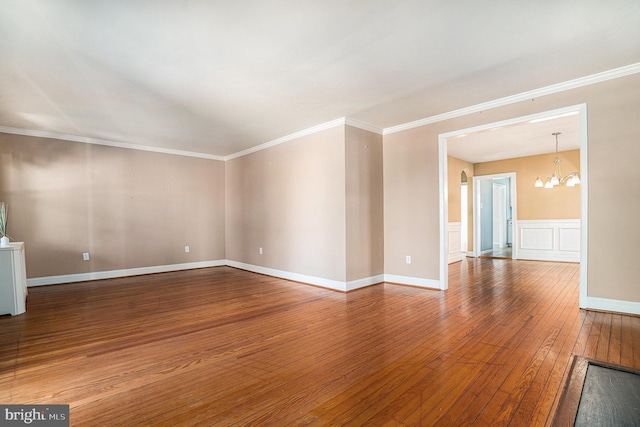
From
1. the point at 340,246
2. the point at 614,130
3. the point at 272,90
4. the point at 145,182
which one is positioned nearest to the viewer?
the point at 614,130

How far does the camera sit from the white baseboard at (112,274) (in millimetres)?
4868

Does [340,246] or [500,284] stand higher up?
[340,246]

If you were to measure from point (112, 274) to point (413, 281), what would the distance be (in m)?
5.25

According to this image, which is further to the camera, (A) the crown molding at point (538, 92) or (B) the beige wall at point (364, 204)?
(B) the beige wall at point (364, 204)

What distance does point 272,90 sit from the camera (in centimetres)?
339

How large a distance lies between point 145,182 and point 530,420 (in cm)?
646

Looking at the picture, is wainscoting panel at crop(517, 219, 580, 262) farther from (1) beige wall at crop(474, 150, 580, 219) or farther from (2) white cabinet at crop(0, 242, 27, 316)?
(2) white cabinet at crop(0, 242, 27, 316)

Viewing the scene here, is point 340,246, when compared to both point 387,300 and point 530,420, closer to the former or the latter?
point 387,300

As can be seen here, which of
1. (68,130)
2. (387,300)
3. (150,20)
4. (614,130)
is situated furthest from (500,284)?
(68,130)

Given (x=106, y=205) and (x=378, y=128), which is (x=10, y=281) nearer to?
(x=106, y=205)

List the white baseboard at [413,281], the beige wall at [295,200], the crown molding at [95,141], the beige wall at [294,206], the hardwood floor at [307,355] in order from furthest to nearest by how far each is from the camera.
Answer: the crown molding at [95,141] → the beige wall at [294,206] → the white baseboard at [413,281] → the beige wall at [295,200] → the hardwood floor at [307,355]

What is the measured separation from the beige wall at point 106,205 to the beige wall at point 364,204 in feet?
12.1

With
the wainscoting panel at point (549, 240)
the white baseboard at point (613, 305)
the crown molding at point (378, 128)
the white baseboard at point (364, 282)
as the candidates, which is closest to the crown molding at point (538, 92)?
the crown molding at point (378, 128)

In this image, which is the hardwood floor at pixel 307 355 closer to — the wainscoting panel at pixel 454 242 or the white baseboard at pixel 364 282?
the white baseboard at pixel 364 282
